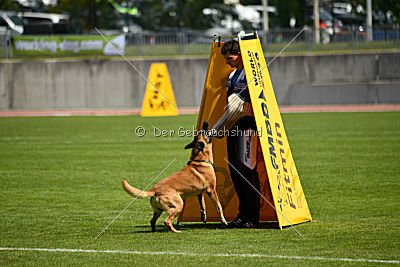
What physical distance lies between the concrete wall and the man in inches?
938

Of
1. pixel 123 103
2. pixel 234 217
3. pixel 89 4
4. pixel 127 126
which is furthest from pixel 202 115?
pixel 89 4

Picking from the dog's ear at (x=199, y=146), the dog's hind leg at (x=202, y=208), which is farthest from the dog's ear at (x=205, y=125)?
the dog's hind leg at (x=202, y=208)

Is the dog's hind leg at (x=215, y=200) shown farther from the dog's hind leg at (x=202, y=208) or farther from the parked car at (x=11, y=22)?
the parked car at (x=11, y=22)

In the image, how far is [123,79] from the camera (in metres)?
33.1

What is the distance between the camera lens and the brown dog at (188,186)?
22.7 feet

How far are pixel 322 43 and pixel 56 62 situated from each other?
44.7 ft

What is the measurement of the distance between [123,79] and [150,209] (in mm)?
24315

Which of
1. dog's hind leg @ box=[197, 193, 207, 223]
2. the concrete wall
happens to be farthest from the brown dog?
the concrete wall

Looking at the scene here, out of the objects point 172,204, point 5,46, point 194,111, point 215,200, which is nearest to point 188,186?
point 172,204

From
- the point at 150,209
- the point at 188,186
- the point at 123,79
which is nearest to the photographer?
the point at 188,186

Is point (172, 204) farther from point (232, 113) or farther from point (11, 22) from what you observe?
point (11, 22)

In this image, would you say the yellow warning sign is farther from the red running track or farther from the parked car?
the parked car

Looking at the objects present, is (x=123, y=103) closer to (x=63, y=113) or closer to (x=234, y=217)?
(x=63, y=113)

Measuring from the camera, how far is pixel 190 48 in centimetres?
3219
